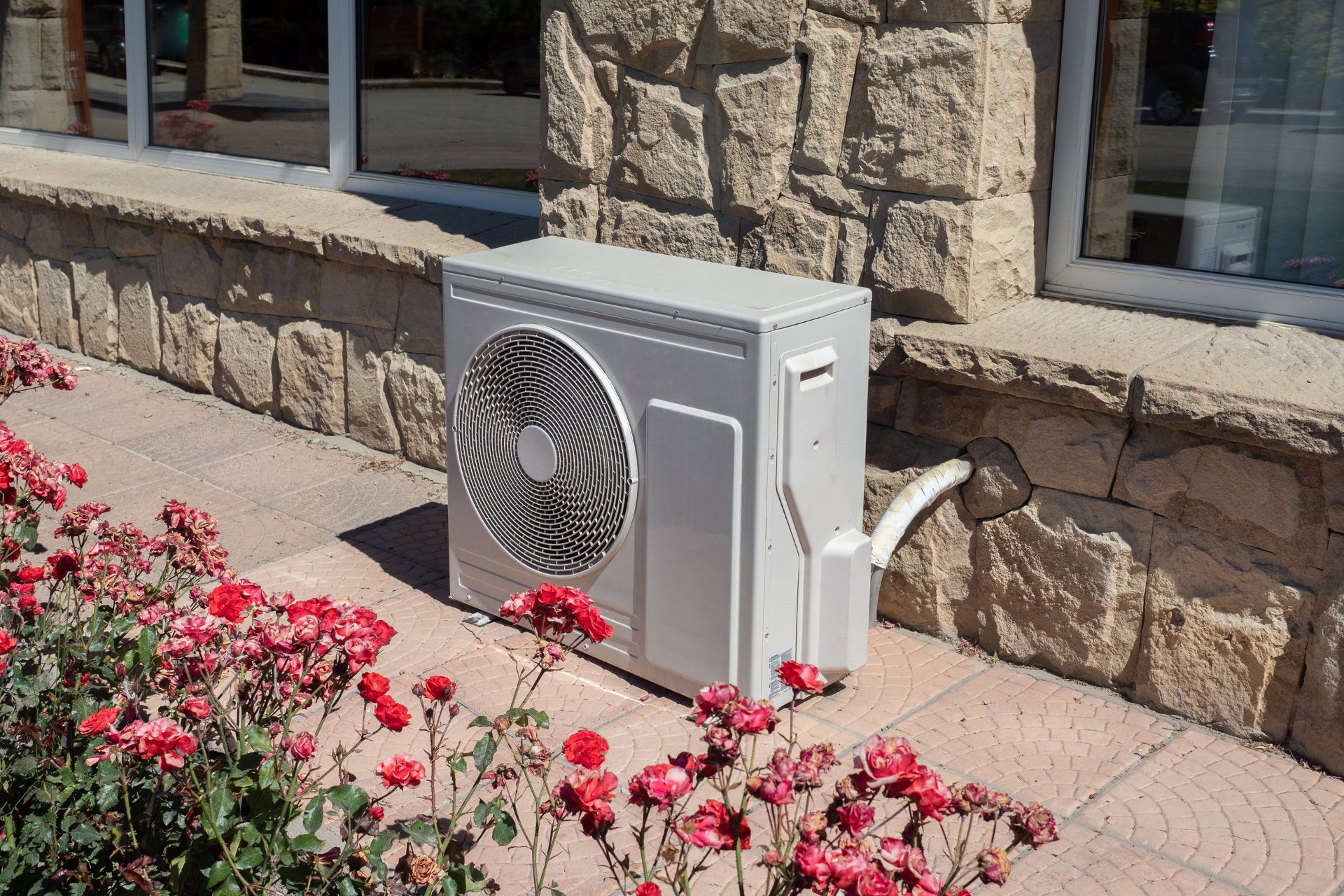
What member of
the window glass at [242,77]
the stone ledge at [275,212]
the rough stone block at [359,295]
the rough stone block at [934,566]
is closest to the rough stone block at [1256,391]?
the rough stone block at [934,566]

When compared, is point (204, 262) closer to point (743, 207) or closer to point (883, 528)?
point (743, 207)

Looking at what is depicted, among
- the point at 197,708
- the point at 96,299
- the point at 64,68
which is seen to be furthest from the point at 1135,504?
the point at 64,68

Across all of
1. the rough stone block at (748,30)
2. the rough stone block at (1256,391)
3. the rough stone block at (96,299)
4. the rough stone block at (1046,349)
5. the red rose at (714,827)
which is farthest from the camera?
the rough stone block at (96,299)

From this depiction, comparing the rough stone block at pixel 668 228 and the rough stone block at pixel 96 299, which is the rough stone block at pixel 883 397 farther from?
the rough stone block at pixel 96 299

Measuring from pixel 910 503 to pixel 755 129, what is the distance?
1.04 metres

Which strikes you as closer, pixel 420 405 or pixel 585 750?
pixel 585 750

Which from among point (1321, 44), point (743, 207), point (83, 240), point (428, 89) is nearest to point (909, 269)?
point (743, 207)

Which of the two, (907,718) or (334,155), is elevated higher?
(334,155)

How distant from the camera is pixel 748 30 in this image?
321 cm

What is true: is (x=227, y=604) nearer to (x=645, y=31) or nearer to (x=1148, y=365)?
(x=1148, y=365)

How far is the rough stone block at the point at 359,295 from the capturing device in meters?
4.36

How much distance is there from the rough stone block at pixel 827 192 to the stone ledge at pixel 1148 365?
29 cm

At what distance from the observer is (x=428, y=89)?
495 cm

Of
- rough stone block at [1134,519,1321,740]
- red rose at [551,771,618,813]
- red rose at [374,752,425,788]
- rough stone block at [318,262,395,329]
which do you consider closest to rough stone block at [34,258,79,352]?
rough stone block at [318,262,395,329]
